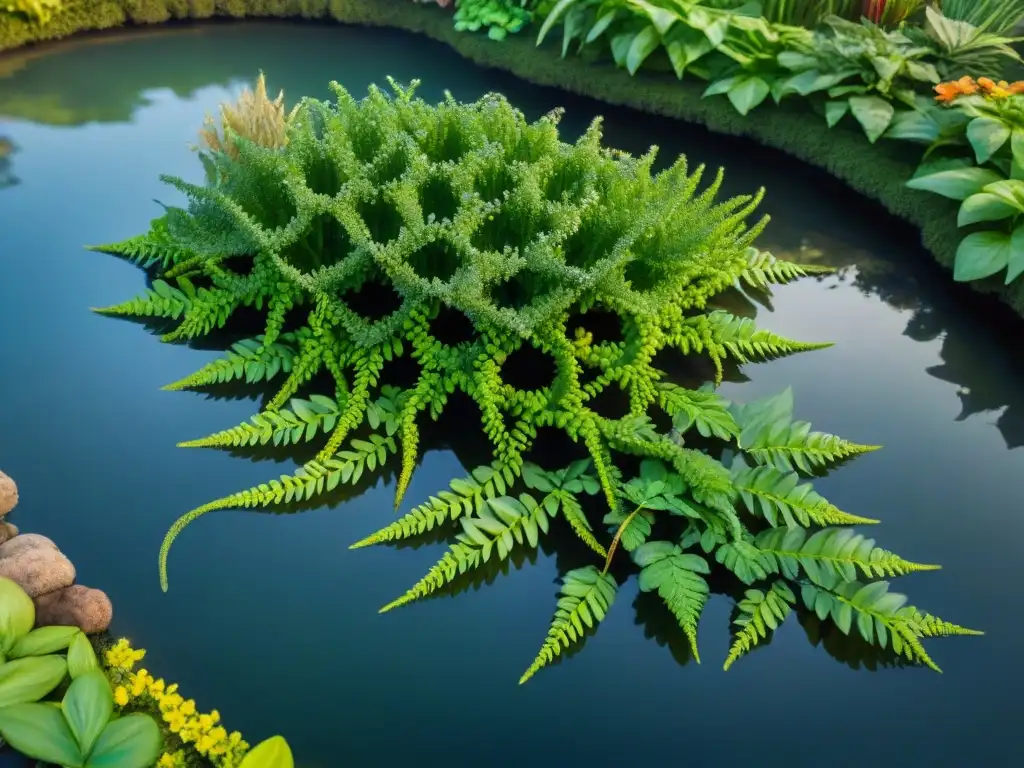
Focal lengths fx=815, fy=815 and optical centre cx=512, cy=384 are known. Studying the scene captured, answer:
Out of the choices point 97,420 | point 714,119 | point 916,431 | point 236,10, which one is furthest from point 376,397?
point 236,10

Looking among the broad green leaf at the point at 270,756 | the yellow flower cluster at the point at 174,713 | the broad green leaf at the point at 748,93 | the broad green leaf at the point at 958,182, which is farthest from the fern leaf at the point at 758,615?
the broad green leaf at the point at 748,93

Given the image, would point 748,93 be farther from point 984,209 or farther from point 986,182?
point 984,209

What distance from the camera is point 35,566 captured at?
5.64 feet

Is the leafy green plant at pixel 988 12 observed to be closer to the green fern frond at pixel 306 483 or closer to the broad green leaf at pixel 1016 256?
the broad green leaf at pixel 1016 256

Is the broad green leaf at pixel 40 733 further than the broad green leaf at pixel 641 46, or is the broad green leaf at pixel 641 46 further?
the broad green leaf at pixel 641 46

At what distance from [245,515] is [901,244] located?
99.7 inches

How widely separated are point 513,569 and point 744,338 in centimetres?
96

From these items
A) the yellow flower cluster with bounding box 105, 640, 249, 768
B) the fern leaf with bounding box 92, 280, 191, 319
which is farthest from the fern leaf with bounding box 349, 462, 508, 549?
the fern leaf with bounding box 92, 280, 191, 319

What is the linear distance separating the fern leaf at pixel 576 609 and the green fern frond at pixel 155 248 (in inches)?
65.1

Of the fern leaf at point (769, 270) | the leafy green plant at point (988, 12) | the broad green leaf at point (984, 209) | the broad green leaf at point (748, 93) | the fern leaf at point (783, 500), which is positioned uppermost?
the leafy green plant at point (988, 12)

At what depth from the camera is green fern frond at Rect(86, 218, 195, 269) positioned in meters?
2.68

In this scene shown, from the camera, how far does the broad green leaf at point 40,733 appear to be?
4.69 ft

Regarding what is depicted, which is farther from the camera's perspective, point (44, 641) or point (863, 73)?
point (863, 73)

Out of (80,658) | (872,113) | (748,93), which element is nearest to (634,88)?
(748,93)
